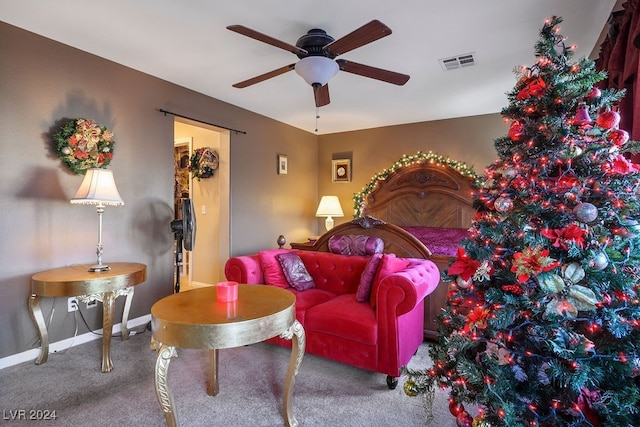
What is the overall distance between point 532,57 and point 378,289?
2652 mm

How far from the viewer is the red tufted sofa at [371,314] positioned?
2.21 meters

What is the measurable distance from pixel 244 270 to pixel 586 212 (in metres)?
2.48

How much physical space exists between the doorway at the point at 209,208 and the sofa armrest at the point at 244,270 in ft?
4.73

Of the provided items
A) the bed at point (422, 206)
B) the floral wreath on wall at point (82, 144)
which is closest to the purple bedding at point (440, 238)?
the bed at point (422, 206)

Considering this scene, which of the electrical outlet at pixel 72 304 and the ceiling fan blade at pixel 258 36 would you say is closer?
the ceiling fan blade at pixel 258 36

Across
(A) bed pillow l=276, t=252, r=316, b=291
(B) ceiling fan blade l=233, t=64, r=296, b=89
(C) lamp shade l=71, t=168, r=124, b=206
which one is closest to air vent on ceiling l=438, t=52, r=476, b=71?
(B) ceiling fan blade l=233, t=64, r=296, b=89

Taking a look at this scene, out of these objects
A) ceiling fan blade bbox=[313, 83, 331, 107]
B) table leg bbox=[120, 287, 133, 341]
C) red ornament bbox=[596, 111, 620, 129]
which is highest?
ceiling fan blade bbox=[313, 83, 331, 107]

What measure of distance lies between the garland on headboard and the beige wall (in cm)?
24

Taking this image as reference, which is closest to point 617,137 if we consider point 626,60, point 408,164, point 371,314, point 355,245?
point 626,60

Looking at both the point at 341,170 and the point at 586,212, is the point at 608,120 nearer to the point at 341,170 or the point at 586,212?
the point at 586,212

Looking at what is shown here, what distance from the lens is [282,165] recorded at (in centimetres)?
525

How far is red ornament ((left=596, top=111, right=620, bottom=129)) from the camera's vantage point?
4.04 ft

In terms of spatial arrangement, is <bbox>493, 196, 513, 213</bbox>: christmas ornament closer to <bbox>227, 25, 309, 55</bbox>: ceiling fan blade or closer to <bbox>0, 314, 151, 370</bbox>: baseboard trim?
<bbox>227, 25, 309, 55</bbox>: ceiling fan blade

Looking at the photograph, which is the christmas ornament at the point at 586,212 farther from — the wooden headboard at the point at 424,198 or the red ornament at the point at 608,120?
the wooden headboard at the point at 424,198
